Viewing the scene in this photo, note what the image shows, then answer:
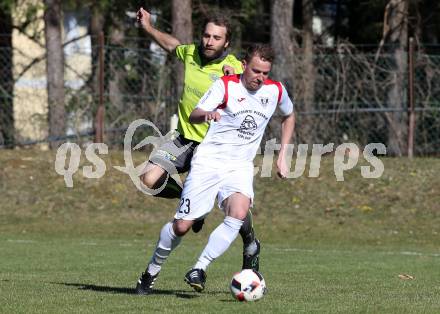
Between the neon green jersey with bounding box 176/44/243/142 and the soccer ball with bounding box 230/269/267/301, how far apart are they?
2055 millimetres

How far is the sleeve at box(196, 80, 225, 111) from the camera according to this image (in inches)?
320

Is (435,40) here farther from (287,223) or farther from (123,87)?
(287,223)

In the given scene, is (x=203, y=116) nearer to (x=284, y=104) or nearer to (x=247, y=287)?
(x=284, y=104)

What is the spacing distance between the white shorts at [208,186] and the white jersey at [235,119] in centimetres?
9

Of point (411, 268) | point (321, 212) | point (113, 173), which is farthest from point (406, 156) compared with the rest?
point (411, 268)

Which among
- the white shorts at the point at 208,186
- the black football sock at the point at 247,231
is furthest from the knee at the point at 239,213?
the black football sock at the point at 247,231

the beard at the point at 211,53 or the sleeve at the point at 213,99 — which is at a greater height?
the beard at the point at 211,53

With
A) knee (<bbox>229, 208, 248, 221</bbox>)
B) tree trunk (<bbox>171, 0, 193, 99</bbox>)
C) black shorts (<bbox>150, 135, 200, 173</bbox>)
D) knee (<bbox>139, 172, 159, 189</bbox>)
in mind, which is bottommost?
knee (<bbox>229, 208, 248, 221</bbox>)

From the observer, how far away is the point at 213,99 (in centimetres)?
818

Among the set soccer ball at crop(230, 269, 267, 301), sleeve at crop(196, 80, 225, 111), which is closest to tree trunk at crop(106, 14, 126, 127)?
sleeve at crop(196, 80, 225, 111)


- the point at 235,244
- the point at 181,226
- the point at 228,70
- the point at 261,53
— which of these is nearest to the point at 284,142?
the point at 228,70

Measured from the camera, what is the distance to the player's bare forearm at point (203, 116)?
25.5 feet

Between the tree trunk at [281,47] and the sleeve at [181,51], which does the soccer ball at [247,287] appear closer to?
the sleeve at [181,51]

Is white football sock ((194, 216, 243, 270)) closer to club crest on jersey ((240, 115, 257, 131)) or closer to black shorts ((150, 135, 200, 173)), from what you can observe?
club crest on jersey ((240, 115, 257, 131))
